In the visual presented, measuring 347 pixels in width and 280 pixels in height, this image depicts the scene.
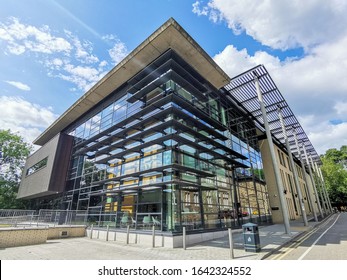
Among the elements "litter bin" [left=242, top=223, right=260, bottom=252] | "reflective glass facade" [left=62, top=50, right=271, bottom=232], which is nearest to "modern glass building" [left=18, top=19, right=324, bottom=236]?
"reflective glass facade" [left=62, top=50, right=271, bottom=232]

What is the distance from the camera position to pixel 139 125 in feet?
47.6

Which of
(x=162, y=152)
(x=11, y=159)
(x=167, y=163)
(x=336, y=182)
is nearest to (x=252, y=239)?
(x=167, y=163)

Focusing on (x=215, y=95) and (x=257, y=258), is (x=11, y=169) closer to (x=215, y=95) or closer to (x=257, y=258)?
(x=215, y=95)

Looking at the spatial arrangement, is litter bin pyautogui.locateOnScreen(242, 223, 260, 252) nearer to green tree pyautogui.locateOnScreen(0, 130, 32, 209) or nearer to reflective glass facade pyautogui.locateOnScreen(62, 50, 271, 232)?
reflective glass facade pyautogui.locateOnScreen(62, 50, 271, 232)

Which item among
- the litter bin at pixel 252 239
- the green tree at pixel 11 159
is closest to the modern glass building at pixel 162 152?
the litter bin at pixel 252 239

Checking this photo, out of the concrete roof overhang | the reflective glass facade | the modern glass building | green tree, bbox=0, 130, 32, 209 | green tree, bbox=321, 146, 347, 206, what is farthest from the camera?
green tree, bbox=321, 146, 347, 206

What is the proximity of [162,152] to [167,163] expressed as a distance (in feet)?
2.98

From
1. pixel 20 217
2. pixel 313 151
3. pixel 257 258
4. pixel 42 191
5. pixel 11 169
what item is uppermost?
pixel 313 151

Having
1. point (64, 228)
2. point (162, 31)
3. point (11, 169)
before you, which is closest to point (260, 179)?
point (162, 31)

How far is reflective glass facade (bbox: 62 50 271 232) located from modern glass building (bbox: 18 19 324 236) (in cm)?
7

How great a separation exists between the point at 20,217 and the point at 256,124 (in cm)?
2791

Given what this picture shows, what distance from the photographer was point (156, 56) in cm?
1446

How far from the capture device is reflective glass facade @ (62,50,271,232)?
1180 cm

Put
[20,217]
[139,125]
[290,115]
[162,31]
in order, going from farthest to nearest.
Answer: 1. [290,115]
2. [20,217]
3. [139,125]
4. [162,31]
